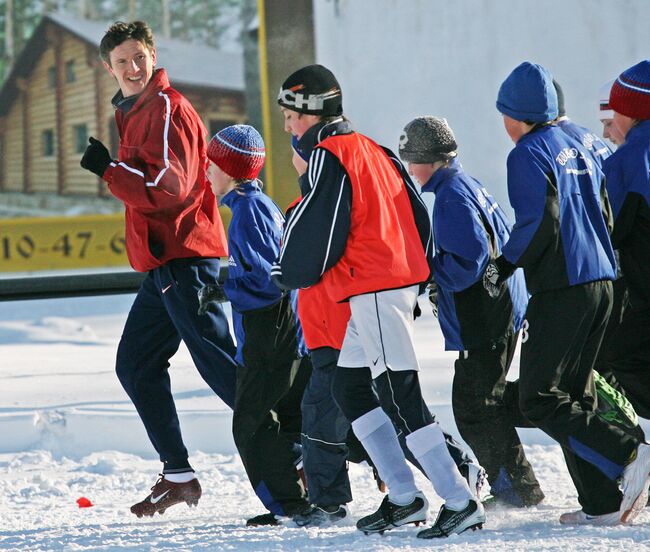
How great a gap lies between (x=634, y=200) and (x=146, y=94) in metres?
1.87

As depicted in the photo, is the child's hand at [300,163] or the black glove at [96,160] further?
the black glove at [96,160]

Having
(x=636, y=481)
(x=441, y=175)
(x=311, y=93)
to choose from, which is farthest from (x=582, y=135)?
(x=636, y=481)

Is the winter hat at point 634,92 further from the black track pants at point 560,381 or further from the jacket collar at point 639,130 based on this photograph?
the black track pants at point 560,381

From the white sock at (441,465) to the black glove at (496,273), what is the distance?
56cm

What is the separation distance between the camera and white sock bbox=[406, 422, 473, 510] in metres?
3.78

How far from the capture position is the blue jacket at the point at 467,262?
4.19m

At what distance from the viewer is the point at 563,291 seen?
396 cm

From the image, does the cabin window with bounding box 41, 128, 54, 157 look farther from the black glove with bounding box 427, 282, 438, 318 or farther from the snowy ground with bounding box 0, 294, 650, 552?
the black glove with bounding box 427, 282, 438, 318

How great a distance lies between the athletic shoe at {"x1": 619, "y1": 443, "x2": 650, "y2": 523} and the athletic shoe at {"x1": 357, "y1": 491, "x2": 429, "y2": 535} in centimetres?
64

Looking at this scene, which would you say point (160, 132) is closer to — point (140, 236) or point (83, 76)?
point (140, 236)

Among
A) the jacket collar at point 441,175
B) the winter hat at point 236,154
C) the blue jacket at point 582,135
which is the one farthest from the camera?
the winter hat at point 236,154

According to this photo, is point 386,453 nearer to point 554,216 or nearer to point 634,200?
point 554,216

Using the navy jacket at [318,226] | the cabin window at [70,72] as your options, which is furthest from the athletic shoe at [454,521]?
the cabin window at [70,72]

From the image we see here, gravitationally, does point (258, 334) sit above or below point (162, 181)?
below
